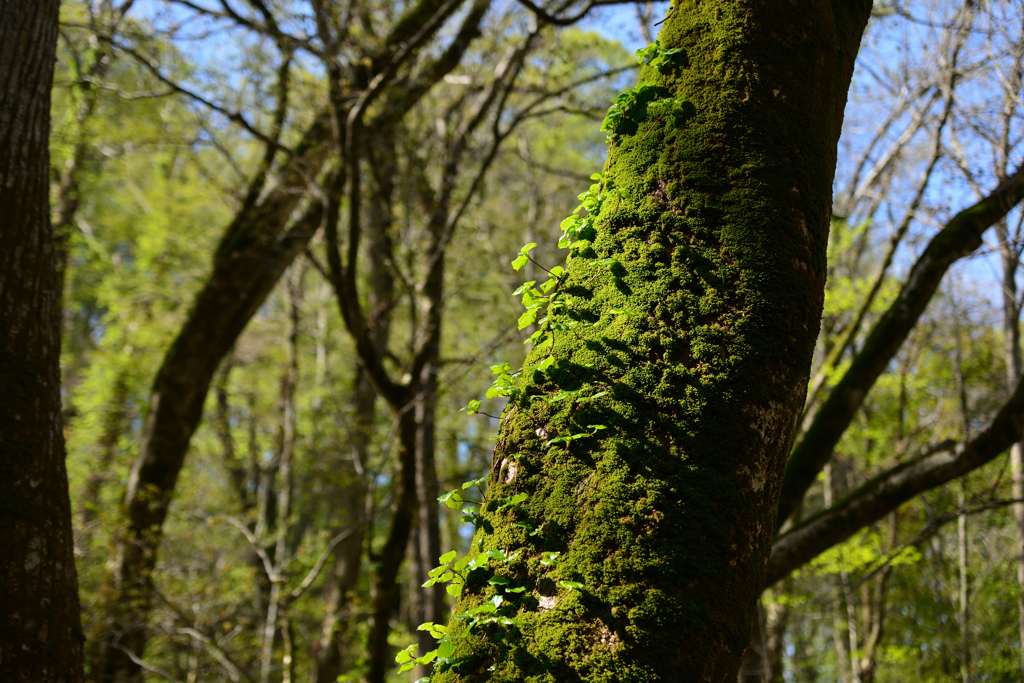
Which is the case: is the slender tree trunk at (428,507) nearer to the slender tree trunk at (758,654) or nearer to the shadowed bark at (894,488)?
the slender tree trunk at (758,654)

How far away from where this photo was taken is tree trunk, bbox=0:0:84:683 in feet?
7.01

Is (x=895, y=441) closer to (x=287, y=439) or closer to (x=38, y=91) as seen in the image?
(x=287, y=439)

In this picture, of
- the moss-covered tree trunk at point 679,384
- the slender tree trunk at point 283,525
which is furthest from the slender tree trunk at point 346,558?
the moss-covered tree trunk at point 679,384

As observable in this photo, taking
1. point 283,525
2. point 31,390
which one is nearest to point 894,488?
point 31,390

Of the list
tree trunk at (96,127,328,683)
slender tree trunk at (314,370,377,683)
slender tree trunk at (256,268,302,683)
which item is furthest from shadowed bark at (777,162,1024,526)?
slender tree trunk at (256,268,302,683)

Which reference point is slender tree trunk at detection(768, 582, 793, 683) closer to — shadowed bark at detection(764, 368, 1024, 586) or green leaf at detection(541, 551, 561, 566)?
shadowed bark at detection(764, 368, 1024, 586)

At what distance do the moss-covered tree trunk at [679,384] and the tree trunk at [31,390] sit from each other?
1.52 m

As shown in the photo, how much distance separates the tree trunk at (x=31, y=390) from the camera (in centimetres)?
214

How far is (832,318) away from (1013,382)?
466cm

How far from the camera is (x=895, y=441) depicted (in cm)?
1067

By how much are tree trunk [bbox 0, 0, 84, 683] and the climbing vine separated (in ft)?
4.13

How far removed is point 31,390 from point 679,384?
89.1 inches

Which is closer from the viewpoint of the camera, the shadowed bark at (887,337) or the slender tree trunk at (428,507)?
the shadowed bark at (887,337)

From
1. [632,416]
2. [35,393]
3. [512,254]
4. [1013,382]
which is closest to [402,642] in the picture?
[512,254]
